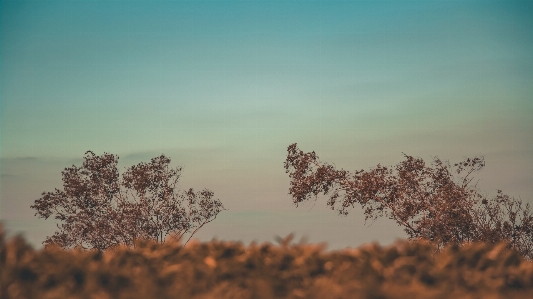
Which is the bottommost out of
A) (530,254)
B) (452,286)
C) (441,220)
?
(530,254)

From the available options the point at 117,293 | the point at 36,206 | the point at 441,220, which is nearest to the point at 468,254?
the point at 117,293

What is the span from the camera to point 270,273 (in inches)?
181

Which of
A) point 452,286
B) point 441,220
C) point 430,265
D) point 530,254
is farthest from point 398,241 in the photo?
point 530,254

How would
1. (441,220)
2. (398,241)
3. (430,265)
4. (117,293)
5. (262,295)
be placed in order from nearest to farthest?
(262,295) → (117,293) → (430,265) → (398,241) → (441,220)

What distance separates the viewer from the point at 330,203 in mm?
27375

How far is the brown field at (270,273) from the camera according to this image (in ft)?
13.1

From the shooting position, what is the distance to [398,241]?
16.5 feet

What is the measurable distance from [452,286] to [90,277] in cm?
267

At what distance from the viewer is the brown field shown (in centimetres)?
400

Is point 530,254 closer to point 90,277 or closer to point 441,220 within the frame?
point 441,220

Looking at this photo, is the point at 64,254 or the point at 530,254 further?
the point at 530,254

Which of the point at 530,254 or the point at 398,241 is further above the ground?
the point at 398,241

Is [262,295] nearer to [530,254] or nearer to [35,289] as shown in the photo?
[35,289]

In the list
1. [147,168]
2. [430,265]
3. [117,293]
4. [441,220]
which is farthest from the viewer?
[147,168]
